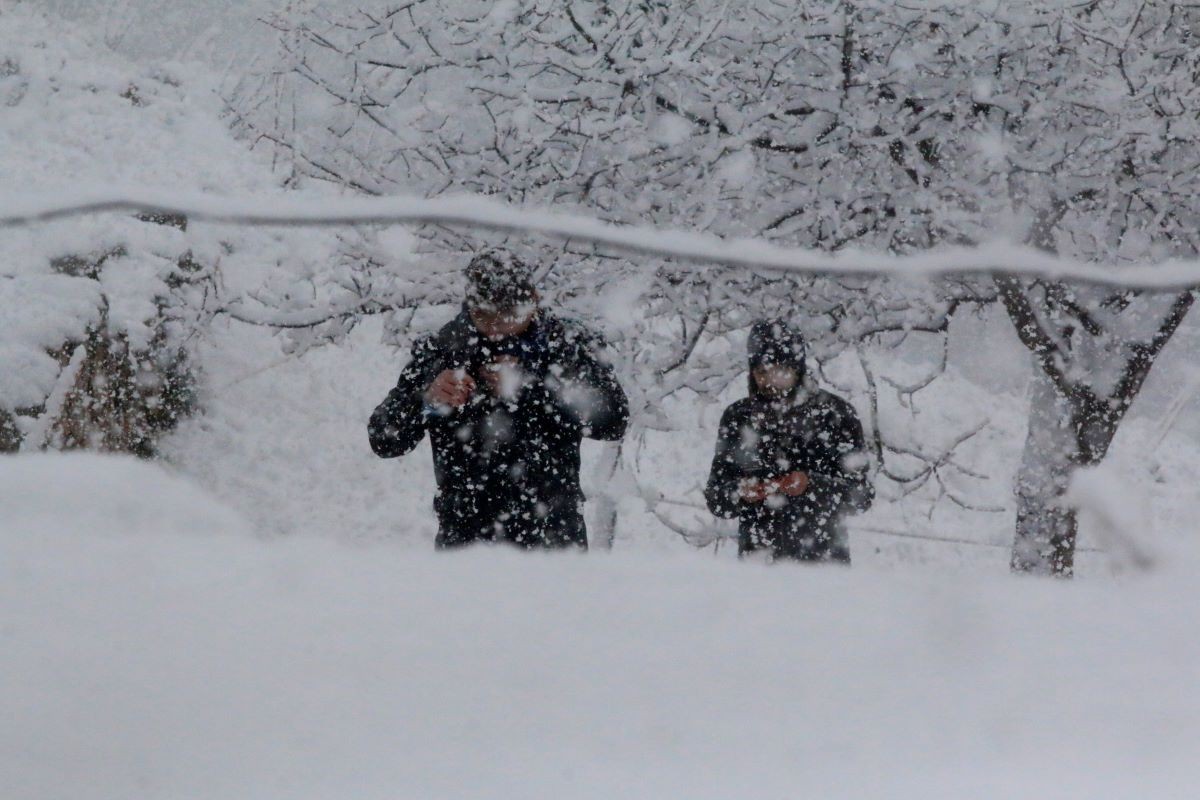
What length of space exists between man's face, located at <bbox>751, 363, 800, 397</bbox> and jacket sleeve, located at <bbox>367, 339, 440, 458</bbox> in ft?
3.12

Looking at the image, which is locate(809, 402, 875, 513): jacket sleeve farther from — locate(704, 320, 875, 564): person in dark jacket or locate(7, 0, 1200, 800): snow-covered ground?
locate(7, 0, 1200, 800): snow-covered ground

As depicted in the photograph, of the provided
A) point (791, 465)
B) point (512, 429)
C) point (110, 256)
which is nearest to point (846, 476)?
point (791, 465)

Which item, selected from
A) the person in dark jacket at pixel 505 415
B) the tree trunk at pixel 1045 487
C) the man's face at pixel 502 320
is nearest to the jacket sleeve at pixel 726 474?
the person in dark jacket at pixel 505 415

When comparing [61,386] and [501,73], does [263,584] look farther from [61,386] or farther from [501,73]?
[501,73]

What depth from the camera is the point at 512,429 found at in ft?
7.73

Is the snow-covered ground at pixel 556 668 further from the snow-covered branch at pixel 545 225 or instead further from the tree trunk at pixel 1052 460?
the tree trunk at pixel 1052 460

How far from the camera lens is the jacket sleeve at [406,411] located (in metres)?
2.39

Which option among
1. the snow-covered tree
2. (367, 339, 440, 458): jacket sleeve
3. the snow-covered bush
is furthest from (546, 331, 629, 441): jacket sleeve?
the snow-covered tree

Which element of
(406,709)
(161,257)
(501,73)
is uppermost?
(501,73)

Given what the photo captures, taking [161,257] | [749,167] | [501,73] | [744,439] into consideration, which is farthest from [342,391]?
[744,439]

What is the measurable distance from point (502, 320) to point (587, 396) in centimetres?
27

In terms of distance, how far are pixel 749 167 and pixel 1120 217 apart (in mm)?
1504

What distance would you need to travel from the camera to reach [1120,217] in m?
4.05

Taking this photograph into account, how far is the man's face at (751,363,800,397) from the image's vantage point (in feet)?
9.27
